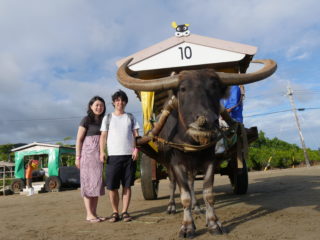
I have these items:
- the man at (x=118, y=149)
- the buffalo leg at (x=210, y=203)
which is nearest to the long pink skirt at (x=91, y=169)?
the man at (x=118, y=149)

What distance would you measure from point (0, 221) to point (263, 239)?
431 cm

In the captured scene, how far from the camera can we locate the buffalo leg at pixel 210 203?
10.5 ft

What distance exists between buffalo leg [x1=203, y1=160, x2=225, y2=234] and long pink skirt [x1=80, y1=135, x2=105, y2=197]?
5.31ft

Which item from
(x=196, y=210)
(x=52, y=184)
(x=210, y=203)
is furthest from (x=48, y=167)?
(x=210, y=203)

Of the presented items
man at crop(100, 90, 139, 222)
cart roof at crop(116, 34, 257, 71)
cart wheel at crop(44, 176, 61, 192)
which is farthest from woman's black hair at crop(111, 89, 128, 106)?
cart wheel at crop(44, 176, 61, 192)

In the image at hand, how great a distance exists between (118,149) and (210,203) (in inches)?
59.9

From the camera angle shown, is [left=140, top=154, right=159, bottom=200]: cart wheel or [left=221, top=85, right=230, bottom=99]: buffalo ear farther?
[left=140, top=154, right=159, bottom=200]: cart wheel

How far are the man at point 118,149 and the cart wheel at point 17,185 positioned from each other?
13370 millimetres

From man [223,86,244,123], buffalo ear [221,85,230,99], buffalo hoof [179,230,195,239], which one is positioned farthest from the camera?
man [223,86,244,123]

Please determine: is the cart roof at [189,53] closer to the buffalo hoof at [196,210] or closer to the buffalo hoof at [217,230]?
the buffalo hoof at [196,210]

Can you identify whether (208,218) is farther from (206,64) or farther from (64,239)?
(206,64)

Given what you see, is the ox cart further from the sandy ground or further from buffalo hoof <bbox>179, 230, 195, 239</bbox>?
buffalo hoof <bbox>179, 230, 195, 239</bbox>

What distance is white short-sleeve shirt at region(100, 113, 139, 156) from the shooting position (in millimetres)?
4215

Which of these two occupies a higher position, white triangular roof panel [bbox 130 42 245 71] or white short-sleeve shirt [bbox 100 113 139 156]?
white triangular roof panel [bbox 130 42 245 71]
